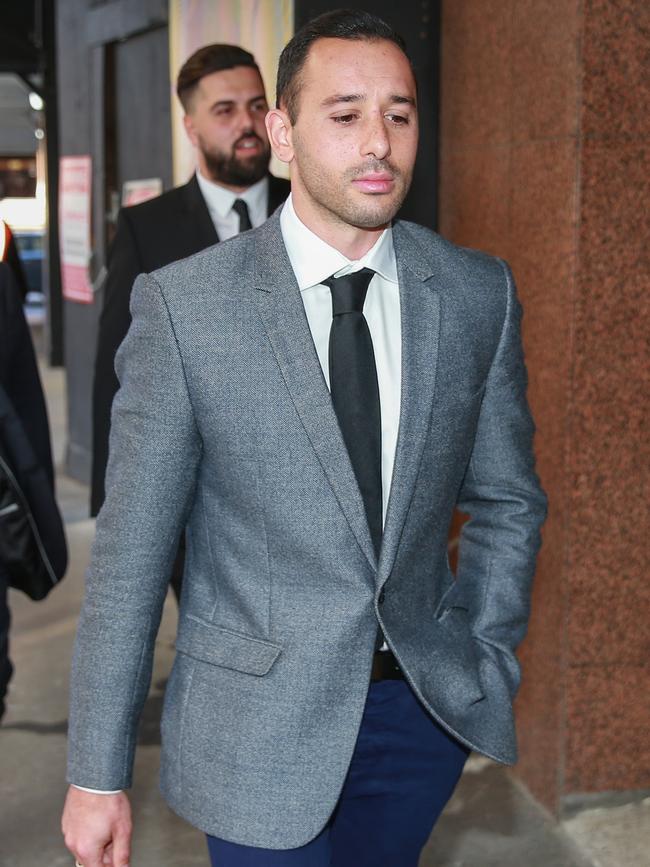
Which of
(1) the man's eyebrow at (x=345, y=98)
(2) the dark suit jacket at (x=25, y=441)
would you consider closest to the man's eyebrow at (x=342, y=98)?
(1) the man's eyebrow at (x=345, y=98)

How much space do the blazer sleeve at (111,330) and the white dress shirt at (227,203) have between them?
267 mm

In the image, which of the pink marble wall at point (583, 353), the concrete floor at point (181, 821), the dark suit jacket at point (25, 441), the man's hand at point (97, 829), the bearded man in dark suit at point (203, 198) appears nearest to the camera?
the man's hand at point (97, 829)

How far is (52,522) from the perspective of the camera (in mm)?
3576

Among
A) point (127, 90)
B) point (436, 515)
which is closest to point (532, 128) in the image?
point (436, 515)

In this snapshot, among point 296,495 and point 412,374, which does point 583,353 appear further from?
point 296,495

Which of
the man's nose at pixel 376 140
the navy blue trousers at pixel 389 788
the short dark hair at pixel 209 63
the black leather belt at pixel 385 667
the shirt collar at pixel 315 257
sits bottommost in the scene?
the navy blue trousers at pixel 389 788

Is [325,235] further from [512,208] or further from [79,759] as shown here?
[512,208]

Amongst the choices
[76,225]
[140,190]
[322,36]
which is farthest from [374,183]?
[76,225]

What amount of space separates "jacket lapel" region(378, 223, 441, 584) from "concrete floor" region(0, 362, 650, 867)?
80.3 inches

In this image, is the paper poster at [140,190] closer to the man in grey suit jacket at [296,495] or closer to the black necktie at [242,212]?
the black necktie at [242,212]

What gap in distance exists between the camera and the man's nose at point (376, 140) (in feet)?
6.48

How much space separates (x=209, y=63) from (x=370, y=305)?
2.22 metres

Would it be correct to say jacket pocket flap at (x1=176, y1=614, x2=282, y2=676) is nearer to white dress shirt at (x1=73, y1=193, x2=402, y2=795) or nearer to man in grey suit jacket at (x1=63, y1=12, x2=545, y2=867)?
man in grey suit jacket at (x1=63, y1=12, x2=545, y2=867)

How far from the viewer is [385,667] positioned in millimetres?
2162
